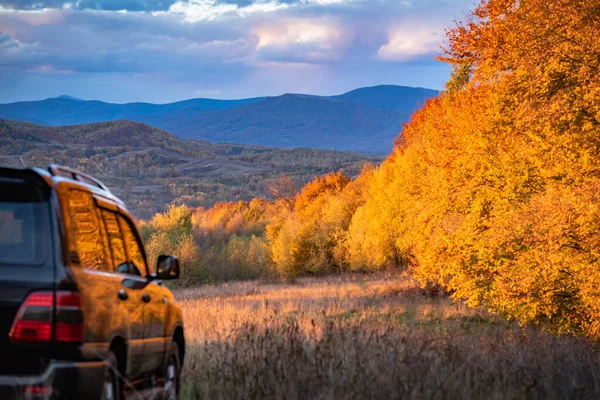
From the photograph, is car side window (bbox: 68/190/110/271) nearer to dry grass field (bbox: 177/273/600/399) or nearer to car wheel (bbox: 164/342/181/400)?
car wheel (bbox: 164/342/181/400)

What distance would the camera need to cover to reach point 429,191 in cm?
2689

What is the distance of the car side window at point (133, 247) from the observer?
6.84 m

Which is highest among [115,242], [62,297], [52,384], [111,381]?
[115,242]

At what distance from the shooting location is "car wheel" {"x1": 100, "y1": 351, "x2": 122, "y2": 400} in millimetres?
5094

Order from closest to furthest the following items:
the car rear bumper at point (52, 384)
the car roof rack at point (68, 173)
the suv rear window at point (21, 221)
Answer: the car rear bumper at point (52, 384), the suv rear window at point (21, 221), the car roof rack at point (68, 173)

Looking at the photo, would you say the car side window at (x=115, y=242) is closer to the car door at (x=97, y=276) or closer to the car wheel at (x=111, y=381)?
the car door at (x=97, y=276)

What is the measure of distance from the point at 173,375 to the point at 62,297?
9.76ft

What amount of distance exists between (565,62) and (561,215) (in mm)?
3455

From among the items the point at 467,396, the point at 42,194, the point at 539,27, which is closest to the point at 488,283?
the point at 539,27

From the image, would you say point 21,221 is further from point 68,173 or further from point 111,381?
point 111,381

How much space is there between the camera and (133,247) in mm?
7246

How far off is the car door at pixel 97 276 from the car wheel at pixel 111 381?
0.42 feet

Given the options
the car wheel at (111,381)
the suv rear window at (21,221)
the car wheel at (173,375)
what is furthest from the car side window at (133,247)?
the suv rear window at (21,221)

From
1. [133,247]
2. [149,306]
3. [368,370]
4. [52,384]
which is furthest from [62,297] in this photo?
[368,370]
